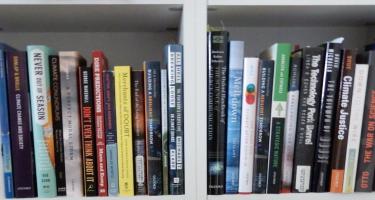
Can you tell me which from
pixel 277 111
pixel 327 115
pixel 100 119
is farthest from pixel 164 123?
pixel 327 115

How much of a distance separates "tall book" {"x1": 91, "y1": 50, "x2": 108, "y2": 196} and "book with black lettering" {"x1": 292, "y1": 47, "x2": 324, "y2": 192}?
0.41 meters

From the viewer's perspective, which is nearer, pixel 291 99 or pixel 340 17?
pixel 291 99

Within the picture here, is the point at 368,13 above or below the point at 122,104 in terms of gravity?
above

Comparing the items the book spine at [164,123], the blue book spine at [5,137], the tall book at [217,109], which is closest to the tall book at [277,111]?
the tall book at [217,109]

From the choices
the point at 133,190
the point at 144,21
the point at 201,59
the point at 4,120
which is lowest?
the point at 133,190

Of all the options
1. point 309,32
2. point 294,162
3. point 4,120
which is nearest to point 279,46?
point 294,162

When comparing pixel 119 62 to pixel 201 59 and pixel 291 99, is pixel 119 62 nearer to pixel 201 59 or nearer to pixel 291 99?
pixel 201 59

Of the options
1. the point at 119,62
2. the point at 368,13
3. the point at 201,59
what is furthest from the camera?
the point at 119,62

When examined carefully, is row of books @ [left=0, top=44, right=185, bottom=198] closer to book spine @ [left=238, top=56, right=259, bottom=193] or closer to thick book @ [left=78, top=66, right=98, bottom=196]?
thick book @ [left=78, top=66, right=98, bottom=196]

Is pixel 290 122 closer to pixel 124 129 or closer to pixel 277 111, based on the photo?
pixel 277 111

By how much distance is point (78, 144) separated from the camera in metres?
0.61

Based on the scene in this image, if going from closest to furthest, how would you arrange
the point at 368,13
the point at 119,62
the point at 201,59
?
the point at 201,59 → the point at 368,13 → the point at 119,62

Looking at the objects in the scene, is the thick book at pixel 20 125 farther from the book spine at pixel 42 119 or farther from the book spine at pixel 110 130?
the book spine at pixel 110 130

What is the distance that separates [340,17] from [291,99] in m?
0.29
